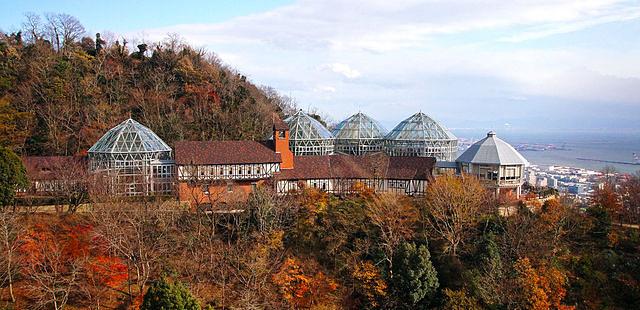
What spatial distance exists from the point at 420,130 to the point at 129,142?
27.4 meters

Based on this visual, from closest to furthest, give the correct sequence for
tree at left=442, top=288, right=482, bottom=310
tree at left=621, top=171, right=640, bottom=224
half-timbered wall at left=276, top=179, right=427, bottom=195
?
1. tree at left=442, top=288, right=482, bottom=310
2. tree at left=621, top=171, right=640, bottom=224
3. half-timbered wall at left=276, top=179, right=427, bottom=195

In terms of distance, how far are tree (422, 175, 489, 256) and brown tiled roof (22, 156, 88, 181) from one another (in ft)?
80.5

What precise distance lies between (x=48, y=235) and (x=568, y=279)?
3039cm

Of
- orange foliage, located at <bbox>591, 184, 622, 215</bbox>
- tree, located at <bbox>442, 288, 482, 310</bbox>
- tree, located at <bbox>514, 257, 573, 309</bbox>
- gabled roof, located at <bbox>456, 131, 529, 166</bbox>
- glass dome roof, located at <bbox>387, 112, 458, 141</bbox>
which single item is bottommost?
tree, located at <bbox>442, 288, 482, 310</bbox>

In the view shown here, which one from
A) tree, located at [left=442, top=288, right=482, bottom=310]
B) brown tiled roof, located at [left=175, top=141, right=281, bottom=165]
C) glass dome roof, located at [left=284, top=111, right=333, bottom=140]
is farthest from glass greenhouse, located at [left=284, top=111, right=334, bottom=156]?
tree, located at [left=442, top=288, right=482, bottom=310]

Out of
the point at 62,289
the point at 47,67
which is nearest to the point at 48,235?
the point at 62,289

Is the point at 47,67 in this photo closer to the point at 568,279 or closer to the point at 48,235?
the point at 48,235

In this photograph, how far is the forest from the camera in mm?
26734

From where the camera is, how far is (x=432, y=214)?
3206cm

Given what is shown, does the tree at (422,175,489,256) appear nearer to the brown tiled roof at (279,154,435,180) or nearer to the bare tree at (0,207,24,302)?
the brown tiled roof at (279,154,435,180)

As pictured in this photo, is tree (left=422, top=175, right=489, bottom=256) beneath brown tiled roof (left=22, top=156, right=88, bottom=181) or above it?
beneath

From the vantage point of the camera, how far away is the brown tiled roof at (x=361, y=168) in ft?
136

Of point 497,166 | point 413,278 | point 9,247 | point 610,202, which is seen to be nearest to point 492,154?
point 497,166

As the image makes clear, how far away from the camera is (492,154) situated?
43188 millimetres
